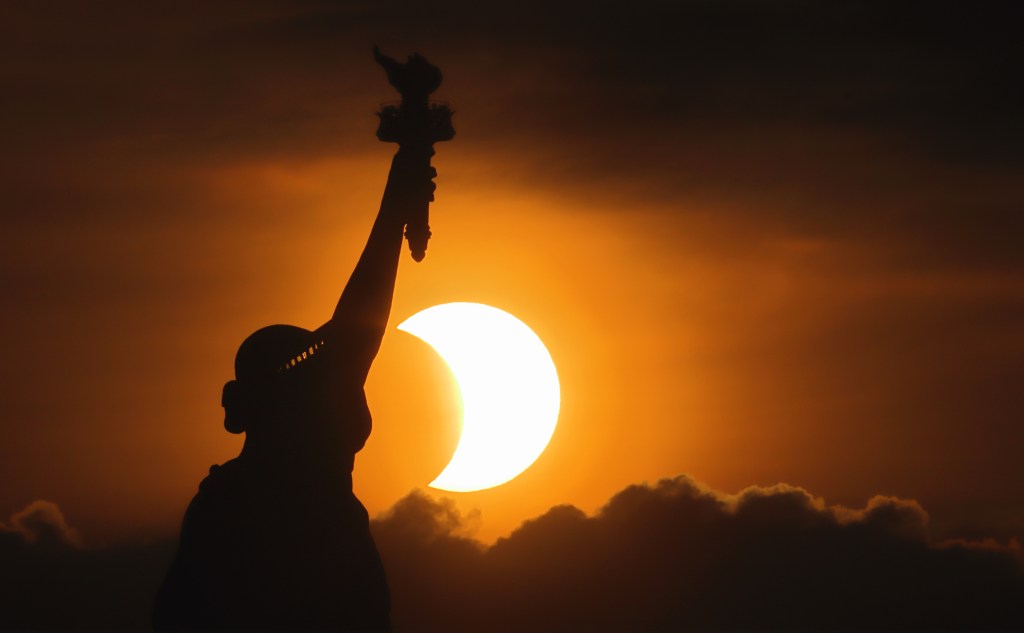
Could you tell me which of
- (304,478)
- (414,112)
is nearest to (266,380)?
(304,478)

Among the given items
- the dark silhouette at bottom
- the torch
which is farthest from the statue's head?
the torch

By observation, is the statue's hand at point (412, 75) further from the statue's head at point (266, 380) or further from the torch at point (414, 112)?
the statue's head at point (266, 380)

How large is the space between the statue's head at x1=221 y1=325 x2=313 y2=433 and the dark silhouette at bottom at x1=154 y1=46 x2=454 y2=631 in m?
0.01

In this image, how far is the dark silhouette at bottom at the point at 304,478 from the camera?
1688cm

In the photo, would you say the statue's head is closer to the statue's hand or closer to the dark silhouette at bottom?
the dark silhouette at bottom

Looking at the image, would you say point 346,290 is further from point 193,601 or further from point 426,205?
point 193,601

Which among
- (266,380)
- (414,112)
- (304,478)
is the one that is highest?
(414,112)

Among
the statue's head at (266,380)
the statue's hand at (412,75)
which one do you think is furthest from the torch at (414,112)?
the statue's head at (266,380)

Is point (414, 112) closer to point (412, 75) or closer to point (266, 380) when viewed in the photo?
point (412, 75)

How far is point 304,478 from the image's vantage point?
17266 mm

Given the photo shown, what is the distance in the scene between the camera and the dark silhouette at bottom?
664 inches

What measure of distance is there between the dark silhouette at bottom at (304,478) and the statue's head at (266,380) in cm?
1

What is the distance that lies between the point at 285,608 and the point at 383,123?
620 centimetres

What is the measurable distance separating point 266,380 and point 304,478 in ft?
4.41
